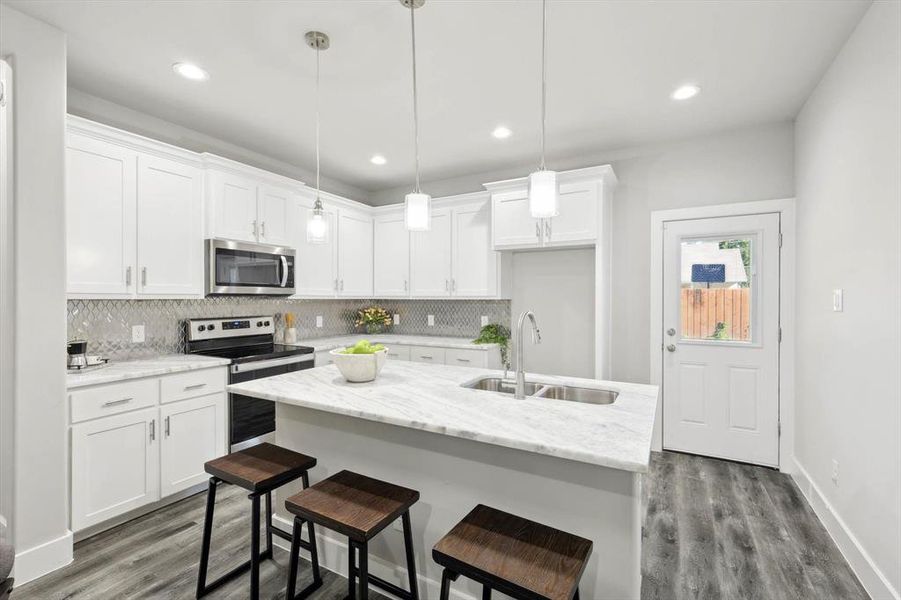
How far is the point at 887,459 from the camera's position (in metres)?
1.89

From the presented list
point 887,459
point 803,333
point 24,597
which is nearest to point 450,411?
point 887,459

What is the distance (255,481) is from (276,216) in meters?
2.60

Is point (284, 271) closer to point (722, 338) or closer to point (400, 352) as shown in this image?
point (400, 352)

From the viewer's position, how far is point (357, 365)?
2176 millimetres

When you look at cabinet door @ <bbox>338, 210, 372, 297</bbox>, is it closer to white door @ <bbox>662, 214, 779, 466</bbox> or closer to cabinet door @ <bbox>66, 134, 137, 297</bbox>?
cabinet door @ <bbox>66, 134, 137, 297</bbox>

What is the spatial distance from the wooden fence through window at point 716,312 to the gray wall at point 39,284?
13.8 feet

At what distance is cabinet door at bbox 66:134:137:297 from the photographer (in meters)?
2.57

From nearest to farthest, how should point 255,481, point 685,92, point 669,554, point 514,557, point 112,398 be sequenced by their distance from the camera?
1. point 514,557
2. point 255,481
3. point 669,554
4. point 112,398
5. point 685,92

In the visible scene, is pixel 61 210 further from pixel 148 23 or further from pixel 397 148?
pixel 397 148

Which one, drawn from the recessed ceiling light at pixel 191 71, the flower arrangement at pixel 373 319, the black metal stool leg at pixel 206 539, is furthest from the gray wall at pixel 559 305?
the black metal stool leg at pixel 206 539

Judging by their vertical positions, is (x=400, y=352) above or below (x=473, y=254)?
below

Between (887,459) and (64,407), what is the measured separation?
3804 mm

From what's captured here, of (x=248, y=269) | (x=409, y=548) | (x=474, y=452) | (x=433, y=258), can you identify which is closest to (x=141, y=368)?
(x=248, y=269)

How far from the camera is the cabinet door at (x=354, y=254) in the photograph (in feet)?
15.1
